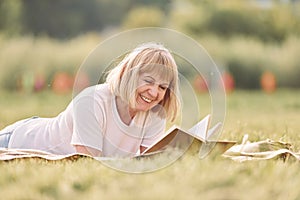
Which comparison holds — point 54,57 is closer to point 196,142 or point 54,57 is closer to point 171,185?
point 196,142

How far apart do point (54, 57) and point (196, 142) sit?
21.3ft

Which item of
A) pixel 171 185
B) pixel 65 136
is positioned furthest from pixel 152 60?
pixel 171 185

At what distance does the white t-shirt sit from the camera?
2.48m

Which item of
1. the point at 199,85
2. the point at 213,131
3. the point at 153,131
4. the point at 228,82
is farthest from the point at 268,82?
the point at 213,131

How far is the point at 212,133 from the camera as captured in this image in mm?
2506

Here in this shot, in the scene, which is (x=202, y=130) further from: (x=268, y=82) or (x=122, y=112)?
(x=268, y=82)

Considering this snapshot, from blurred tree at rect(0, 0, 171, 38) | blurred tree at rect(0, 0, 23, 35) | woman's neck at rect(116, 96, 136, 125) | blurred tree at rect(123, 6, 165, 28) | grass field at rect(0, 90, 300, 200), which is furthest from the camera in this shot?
blurred tree at rect(0, 0, 171, 38)

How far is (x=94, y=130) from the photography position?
2.48 m

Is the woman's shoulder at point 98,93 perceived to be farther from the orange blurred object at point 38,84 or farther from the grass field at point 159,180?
the orange blurred object at point 38,84

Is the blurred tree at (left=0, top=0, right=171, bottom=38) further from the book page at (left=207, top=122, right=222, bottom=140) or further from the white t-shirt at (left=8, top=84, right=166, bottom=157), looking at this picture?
the book page at (left=207, top=122, right=222, bottom=140)

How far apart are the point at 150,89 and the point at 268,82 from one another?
614 cm

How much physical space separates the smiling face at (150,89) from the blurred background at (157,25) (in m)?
4.64

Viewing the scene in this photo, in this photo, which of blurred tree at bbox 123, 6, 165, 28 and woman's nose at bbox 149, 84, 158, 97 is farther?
blurred tree at bbox 123, 6, 165, 28

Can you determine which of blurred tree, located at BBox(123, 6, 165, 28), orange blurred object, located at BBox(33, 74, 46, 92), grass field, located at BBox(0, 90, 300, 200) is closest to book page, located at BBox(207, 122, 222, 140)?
grass field, located at BBox(0, 90, 300, 200)
